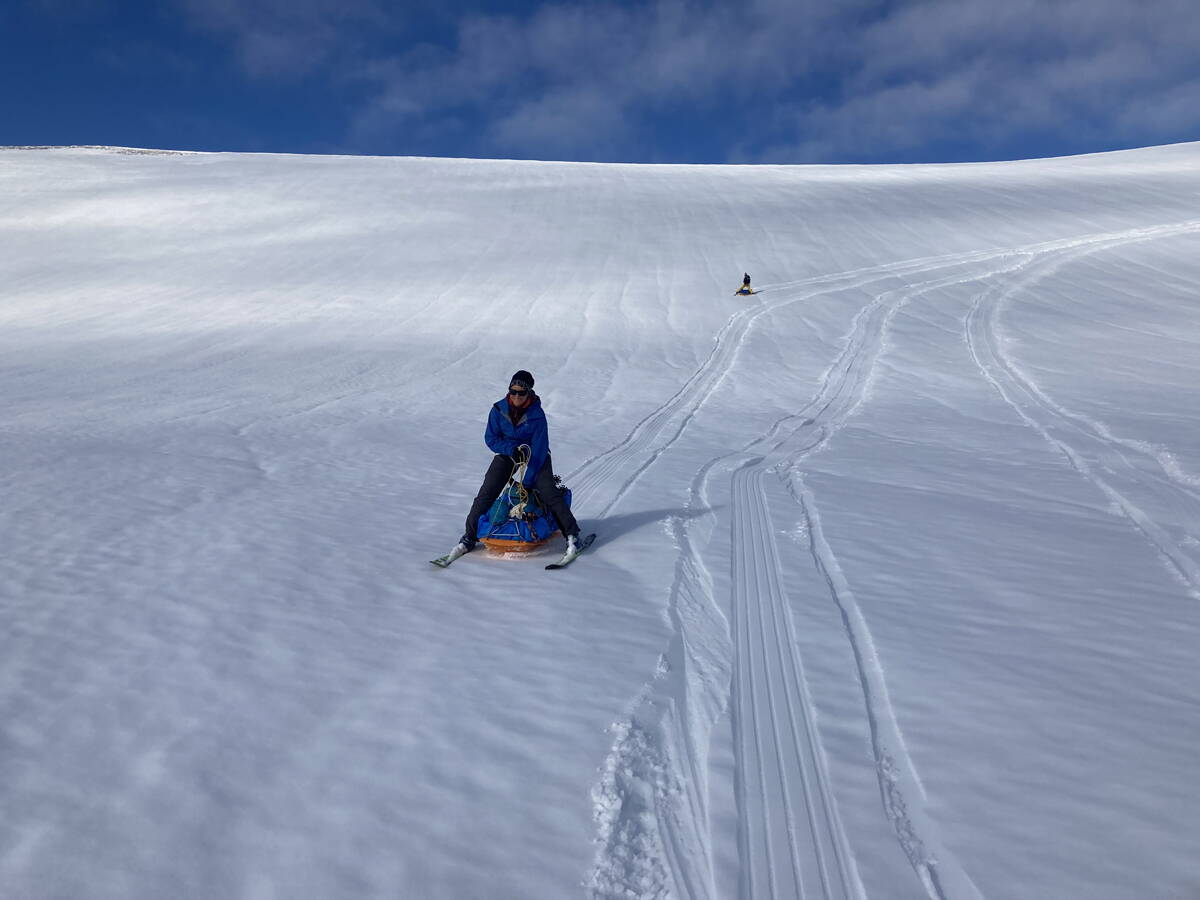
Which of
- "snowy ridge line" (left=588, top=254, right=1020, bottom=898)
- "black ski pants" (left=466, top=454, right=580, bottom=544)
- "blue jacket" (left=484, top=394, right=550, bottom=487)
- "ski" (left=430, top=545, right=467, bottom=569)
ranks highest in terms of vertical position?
"blue jacket" (left=484, top=394, right=550, bottom=487)

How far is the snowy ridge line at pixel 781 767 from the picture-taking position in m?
2.86

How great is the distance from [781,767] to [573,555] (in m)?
2.72

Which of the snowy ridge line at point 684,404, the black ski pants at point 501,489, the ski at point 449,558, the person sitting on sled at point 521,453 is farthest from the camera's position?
the snowy ridge line at point 684,404

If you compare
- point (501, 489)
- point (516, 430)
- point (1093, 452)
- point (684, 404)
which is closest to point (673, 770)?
point (516, 430)

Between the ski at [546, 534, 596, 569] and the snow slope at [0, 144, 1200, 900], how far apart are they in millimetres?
83

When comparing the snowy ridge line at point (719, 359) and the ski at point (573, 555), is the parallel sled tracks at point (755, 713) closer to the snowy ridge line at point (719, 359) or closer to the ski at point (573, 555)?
the snowy ridge line at point (719, 359)

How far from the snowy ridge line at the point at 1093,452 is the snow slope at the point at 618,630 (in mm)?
71

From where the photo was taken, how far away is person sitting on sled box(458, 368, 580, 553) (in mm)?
5613

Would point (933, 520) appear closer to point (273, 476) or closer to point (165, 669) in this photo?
point (165, 669)

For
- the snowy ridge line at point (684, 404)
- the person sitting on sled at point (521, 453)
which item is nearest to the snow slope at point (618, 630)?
the snowy ridge line at point (684, 404)

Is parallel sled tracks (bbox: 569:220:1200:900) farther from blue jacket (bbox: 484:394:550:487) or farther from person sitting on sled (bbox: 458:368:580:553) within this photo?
blue jacket (bbox: 484:394:550:487)

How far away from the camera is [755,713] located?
3838 millimetres

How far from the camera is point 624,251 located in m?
26.4

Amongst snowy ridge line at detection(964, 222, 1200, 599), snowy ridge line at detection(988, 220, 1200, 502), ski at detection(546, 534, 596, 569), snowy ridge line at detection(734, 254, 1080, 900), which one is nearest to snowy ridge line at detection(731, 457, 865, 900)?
snowy ridge line at detection(734, 254, 1080, 900)
